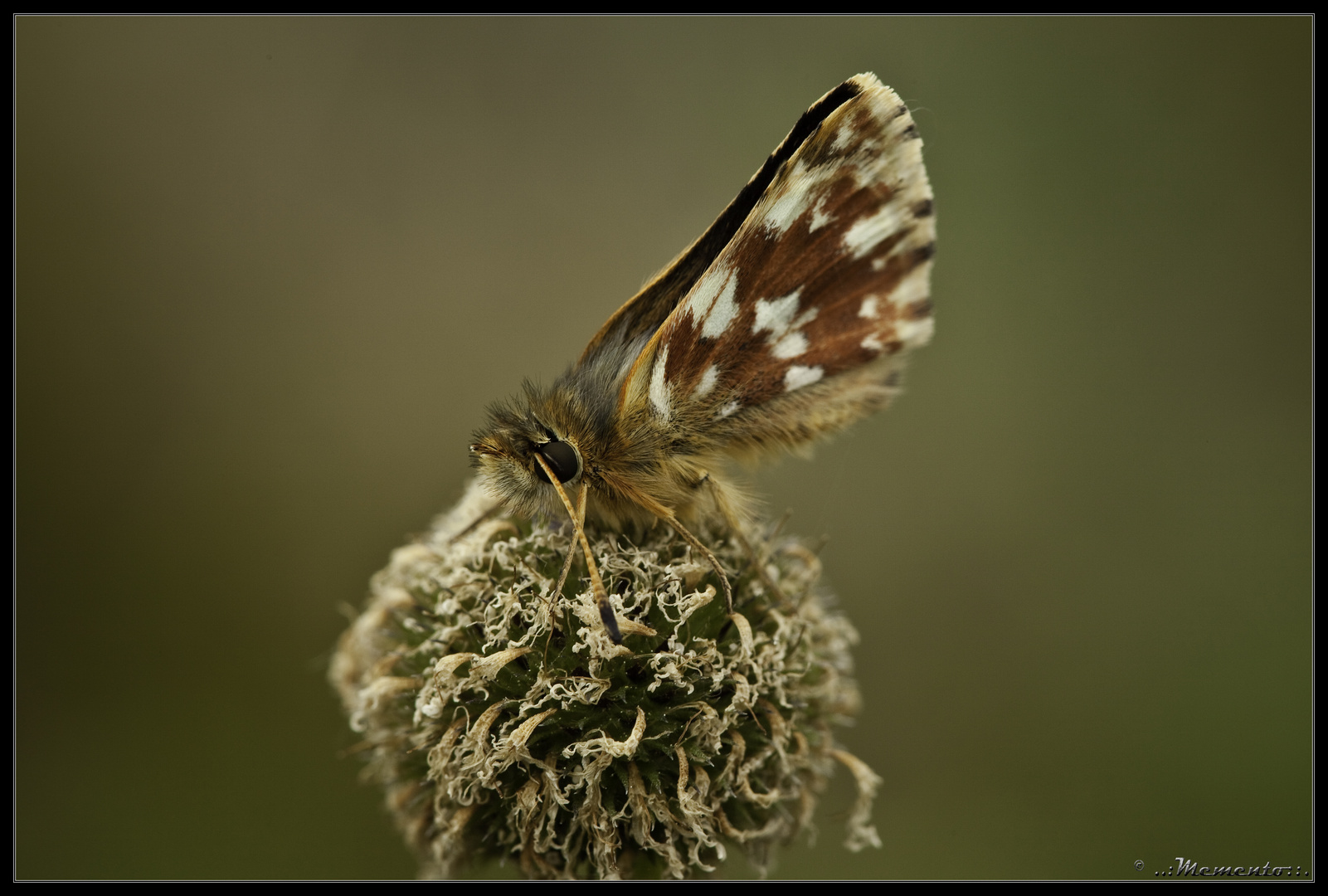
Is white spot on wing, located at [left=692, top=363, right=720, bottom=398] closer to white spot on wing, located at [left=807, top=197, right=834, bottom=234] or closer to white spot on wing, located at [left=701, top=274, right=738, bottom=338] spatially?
white spot on wing, located at [left=701, top=274, right=738, bottom=338]

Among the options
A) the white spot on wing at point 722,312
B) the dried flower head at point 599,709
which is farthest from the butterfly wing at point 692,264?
the dried flower head at point 599,709

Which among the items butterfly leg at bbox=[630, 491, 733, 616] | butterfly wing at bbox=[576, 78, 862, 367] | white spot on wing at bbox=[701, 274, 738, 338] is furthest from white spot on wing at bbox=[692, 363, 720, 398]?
butterfly leg at bbox=[630, 491, 733, 616]

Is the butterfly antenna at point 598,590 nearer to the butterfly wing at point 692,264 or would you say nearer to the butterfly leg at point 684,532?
the butterfly leg at point 684,532

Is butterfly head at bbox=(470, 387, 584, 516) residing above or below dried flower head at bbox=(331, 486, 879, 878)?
above

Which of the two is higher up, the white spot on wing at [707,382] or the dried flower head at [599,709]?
the white spot on wing at [707,382]

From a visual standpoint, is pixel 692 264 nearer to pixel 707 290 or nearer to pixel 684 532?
pixel 707 290

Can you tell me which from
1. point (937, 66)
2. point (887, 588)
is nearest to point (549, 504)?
point (887, 588)

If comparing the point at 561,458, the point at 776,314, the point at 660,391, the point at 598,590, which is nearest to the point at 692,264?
the point at 776,314
